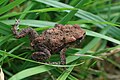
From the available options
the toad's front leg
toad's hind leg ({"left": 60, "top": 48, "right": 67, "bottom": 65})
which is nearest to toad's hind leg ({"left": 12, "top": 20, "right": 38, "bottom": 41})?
the toad's front leg

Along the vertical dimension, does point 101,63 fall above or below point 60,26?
below

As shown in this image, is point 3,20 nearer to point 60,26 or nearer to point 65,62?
point 60,26

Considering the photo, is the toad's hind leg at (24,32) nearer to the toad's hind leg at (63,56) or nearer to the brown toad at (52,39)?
the brown toad at (52,39)

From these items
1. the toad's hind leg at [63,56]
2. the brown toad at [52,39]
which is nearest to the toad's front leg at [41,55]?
the brown toad at [52,39]

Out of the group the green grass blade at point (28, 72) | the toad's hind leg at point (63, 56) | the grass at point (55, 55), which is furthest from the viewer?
the toad's hind leg at point (63, 56)

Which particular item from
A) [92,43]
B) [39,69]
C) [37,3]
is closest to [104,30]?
[92,43]

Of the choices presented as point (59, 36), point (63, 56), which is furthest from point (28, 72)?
point (59, 36)

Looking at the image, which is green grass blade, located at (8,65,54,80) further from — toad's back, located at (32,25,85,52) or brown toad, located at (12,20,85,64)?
toad's back, located at (32,25,85,52)
